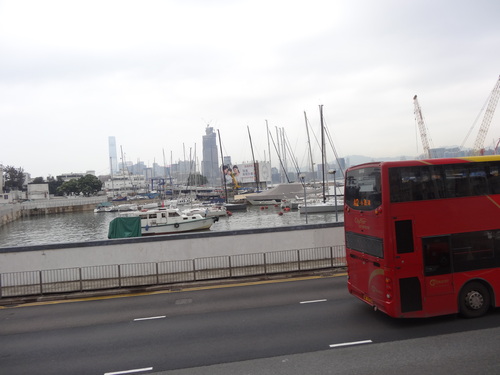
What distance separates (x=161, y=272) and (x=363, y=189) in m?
9.13

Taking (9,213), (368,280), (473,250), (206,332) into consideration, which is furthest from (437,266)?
(9,213)

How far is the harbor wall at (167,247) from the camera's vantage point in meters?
14.8

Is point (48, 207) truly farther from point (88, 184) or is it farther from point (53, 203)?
point (88, 184)

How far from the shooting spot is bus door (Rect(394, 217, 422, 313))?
8648mm

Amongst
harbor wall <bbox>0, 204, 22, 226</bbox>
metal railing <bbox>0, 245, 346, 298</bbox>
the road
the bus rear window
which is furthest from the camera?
harbor wall <bbox>0, 204, 22, 226</bbox>

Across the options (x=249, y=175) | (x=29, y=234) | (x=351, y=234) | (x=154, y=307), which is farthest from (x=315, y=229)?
(x=249, y=175)

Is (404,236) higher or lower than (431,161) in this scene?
lower

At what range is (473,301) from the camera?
9164 mm

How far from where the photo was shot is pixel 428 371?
6.52 m

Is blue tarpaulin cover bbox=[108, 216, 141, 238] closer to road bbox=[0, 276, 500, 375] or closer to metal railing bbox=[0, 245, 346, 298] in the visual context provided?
metal railing bbox=[0, 245, 346, 298]

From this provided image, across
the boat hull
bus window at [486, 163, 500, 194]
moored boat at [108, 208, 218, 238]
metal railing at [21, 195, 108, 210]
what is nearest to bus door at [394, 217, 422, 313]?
bus window at [486, 163, 500, 194]

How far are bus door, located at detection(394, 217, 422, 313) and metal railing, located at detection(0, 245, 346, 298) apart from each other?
6.01 m

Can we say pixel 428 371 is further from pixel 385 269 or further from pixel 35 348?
pixel 35 348

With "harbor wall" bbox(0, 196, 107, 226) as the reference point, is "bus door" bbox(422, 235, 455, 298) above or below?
above
